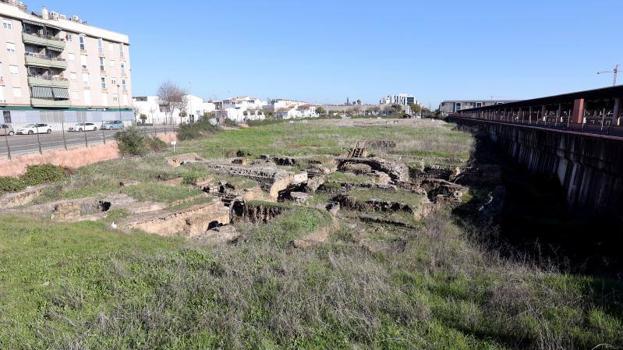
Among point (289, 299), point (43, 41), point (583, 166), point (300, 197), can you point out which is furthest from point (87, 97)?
point (289, 299)

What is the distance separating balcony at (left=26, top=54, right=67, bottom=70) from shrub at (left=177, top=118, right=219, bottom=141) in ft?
46.5

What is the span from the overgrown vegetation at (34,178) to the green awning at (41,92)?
23.9 m

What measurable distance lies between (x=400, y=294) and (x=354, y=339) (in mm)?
1268

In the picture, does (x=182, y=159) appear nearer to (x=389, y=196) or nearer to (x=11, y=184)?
(x=11, y=184)

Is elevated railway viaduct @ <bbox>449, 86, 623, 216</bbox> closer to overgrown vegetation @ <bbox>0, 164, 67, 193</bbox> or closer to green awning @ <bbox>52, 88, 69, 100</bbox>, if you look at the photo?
overgrown vegetation @ <bbox>0, 164, 67, 193</bbox>

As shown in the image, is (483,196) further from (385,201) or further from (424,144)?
(424,144)

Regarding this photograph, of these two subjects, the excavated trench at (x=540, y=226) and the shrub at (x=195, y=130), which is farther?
the shrub at (x=195, y=130)

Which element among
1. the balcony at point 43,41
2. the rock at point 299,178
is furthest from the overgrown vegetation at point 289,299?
the balcony at point 43,41

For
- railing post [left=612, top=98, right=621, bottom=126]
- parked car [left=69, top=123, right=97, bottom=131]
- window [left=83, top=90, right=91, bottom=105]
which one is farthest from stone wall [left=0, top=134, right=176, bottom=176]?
railing post [left=612, top=98, right=621, bottom=126]

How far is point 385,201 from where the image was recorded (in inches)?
565

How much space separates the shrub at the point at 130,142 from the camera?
27.8 metres

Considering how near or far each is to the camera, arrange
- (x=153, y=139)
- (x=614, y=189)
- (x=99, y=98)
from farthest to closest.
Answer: (x=99, y=98), (x=153, y=139), (x=614, y=189)

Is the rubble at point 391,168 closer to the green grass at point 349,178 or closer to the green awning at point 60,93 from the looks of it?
the green grass at point 349,178

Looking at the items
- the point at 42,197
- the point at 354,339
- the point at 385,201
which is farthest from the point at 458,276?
the point at 42,197
